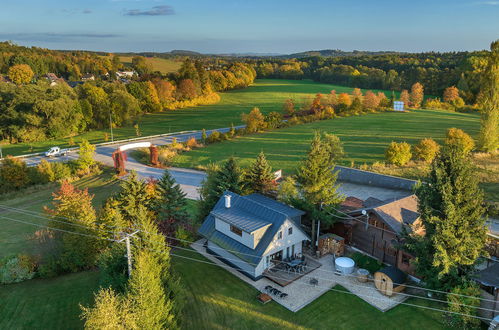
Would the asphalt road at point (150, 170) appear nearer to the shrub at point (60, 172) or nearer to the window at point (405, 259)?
the shrub at point (60, 172)

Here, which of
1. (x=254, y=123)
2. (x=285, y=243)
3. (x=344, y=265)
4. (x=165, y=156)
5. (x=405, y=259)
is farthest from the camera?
(x=254, y=123)

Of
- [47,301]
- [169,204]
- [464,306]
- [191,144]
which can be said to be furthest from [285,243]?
[191,144]

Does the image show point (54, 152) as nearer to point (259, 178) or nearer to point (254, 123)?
point (254, 123)

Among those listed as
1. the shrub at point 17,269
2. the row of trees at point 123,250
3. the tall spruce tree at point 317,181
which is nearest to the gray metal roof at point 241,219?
the tall spruce tree at point 317,181

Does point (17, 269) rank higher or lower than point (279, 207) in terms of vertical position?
lower

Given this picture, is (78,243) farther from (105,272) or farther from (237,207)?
(237,207)

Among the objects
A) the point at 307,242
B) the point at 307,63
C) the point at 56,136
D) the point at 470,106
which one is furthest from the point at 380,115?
the point at 307,63

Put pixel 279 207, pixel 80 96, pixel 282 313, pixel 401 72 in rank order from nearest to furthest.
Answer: pixel 282 313
pixel 279 207
pixel 80 96
pixel 401 72
